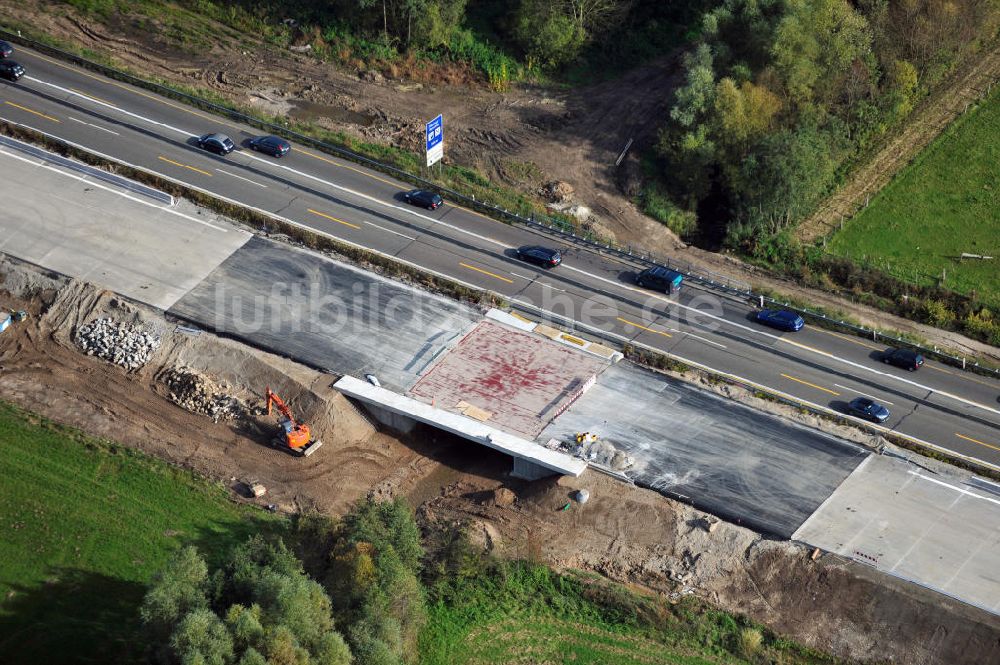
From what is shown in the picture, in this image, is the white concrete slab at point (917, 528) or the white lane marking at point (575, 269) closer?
the white concrete slab at point (917, 528)

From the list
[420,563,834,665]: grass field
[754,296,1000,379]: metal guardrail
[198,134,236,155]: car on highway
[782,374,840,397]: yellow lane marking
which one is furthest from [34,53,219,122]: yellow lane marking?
[420,563,834,665]: grass field

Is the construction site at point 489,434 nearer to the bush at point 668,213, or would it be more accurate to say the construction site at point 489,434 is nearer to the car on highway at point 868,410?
the car on highway at point 868,410

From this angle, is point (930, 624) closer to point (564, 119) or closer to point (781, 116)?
point (781, 116)

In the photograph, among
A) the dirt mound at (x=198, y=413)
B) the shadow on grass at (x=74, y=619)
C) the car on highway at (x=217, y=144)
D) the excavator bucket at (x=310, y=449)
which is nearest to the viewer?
the shadow on grass at (x=74, y=619)

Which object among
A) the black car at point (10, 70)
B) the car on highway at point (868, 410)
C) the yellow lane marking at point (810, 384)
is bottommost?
the yellow lane marking at point (810, 384)

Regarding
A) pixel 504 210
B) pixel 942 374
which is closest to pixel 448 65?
pixel 504 210

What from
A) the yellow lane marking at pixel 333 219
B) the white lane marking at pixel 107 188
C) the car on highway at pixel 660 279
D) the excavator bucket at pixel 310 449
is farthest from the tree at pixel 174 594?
the car on highway at pixel 660 279

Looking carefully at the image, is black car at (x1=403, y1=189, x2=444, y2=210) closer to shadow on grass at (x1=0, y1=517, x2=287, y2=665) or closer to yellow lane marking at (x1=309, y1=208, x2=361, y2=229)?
yellow lane marking at (x1=309, y1=208, x2=361, y2=229)
